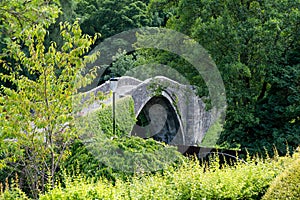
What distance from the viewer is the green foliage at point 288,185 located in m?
4.46

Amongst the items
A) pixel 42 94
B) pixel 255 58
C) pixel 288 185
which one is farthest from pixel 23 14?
pixel 255 58

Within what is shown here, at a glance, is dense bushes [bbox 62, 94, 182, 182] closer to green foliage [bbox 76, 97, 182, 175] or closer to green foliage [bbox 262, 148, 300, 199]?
green foliage [bbox 76, 97, 182, 175]

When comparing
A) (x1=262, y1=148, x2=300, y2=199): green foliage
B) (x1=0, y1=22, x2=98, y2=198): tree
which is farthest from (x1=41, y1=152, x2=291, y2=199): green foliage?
(x1=0, y1=22, x2=98, y2=198): tree

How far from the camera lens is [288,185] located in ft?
14.8

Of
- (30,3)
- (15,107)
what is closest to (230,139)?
(15,107)

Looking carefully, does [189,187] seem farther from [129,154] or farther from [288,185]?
[129,154]

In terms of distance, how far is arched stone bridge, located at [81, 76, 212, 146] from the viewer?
14141 millimetres

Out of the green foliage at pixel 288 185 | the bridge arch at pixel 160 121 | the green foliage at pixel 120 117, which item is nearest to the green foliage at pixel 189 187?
the green foliage at pixel 288 185

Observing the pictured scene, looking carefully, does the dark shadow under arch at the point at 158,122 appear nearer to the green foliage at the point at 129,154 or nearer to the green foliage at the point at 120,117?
the green foliage at the point at 120,117

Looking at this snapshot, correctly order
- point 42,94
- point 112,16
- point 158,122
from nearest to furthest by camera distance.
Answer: point 42,94
point 158,122
point 112,16

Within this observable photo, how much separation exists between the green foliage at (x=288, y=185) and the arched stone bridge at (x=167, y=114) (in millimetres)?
8381

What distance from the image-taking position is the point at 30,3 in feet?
14.2

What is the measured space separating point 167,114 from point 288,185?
13860 millimetres

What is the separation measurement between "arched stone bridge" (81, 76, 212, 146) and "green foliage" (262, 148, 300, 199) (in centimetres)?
838
